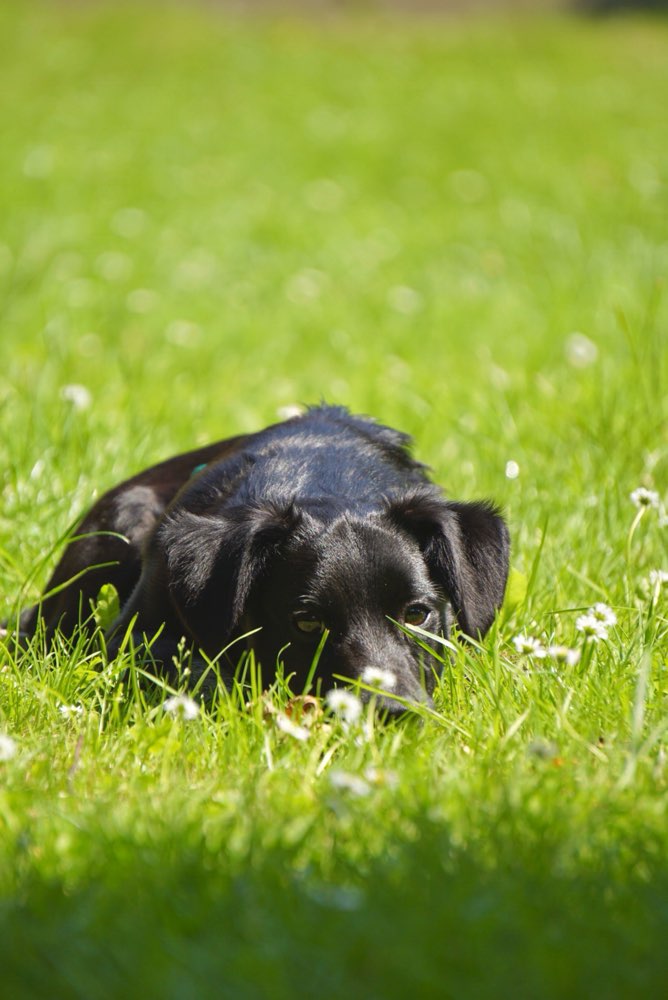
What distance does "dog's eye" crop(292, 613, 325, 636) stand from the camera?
2949 millimetres

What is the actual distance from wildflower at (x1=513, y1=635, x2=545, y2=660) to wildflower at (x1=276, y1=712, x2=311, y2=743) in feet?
1.90

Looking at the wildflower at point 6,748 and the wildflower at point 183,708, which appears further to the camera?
the wildflower at point 183,708

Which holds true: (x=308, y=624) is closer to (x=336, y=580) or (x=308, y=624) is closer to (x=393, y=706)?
(x=336, y=580)

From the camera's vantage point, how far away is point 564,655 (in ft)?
9.02

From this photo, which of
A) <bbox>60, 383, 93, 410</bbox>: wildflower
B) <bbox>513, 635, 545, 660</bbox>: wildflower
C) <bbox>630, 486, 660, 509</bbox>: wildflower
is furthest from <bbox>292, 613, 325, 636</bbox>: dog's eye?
<bbox>60, 383, 93, 410</bbox>: wildflower

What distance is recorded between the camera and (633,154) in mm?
12844

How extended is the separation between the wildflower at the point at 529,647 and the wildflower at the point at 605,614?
16cm

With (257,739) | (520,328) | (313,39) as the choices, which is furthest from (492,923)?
(313,39)

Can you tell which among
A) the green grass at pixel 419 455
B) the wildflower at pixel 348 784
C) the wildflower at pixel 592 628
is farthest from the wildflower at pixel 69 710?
the wildflower at pixel 592 628

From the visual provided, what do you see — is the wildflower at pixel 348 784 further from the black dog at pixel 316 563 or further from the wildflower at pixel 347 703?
the black dog at pixel 316 563

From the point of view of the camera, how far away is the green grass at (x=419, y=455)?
183 centimetres

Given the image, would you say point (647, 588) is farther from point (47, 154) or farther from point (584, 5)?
point (584, 5)

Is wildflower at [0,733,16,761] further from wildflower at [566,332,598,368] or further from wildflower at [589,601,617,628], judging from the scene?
wildflower at [566,332,598,368]

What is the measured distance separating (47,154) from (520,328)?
622 cm
